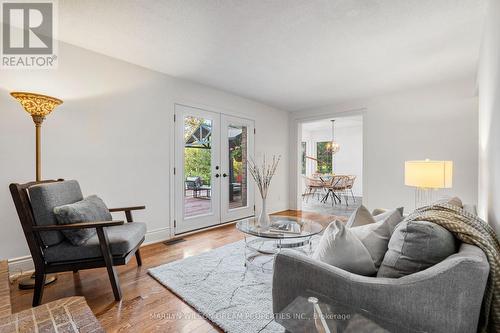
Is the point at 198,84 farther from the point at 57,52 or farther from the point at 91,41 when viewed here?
the point at 57,52

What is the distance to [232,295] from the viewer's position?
1.95m

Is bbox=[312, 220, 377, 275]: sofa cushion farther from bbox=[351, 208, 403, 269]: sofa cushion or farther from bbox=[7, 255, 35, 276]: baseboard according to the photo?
bbox=[7, 255, 35, 276]: baseboard

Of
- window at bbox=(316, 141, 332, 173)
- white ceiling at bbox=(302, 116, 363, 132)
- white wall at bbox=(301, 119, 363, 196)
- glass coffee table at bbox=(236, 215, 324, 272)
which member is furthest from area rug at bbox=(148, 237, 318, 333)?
window at bbox=(316, 141, 332, 173)

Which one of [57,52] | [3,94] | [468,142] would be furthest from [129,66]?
[468,142]

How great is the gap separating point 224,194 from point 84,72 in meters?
2.63

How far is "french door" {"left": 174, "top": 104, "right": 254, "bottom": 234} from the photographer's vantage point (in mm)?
3615

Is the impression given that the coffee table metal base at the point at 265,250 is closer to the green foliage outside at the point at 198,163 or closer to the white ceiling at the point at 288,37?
the green foliage outside at the point at 198,163

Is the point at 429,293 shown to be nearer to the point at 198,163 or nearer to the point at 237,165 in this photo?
the point at 198,163

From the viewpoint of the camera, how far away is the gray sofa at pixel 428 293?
88cm

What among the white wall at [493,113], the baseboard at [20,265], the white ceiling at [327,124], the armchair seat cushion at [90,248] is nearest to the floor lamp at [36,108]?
the baseboard at [20,265]

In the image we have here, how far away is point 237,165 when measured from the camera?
4508 mm

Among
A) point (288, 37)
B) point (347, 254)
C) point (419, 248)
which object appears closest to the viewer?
point (419, 248)

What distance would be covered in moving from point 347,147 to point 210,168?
19.1 feet

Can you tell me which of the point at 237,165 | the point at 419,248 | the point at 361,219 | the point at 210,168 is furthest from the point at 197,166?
the point at 419,248
